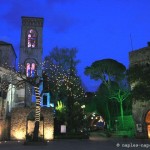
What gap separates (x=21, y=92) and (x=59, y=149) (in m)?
22.5

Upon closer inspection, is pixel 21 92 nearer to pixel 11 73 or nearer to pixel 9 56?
A: pixel 11 73

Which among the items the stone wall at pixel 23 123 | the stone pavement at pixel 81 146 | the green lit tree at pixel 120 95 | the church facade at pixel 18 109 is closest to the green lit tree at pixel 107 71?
the green lit tree at pixel 120 95

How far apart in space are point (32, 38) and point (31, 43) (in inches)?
48.7

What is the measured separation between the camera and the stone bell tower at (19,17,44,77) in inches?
2170

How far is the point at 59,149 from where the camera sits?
66.5 feet

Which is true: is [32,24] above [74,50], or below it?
above

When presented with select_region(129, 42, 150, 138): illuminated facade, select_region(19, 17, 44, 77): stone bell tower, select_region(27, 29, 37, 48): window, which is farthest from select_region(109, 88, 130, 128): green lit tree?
select_region(27, 29, 37, 48): window

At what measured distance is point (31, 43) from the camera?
187 ft

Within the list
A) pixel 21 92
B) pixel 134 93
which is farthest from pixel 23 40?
pixel 134 93

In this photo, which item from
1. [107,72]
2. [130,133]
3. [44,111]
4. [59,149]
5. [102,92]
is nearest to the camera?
[59,149]

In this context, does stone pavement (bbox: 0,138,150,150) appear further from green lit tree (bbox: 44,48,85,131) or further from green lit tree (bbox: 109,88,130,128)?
green lit tree (bbox: 109,88,130,128)

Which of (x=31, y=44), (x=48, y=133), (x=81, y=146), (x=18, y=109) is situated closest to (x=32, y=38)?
(x=31, y=44)

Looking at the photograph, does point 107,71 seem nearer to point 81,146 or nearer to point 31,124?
point 31,124

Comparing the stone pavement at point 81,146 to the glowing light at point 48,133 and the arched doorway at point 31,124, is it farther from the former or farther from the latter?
the glowing light at point 48,133
